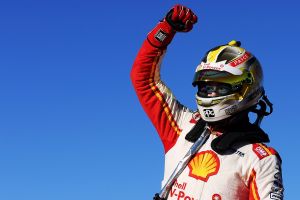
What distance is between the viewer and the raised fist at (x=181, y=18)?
8211 millimetres

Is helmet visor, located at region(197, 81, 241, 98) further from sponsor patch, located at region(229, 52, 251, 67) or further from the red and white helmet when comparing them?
sponsor patch, located at region(229, 52, 251, 67)

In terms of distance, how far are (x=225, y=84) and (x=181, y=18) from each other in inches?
43.8

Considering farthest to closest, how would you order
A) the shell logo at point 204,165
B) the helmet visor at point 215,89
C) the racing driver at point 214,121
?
the helmet visor at point 215,89 → the shell logo at point 204,165 → the racing driver at point 214,121

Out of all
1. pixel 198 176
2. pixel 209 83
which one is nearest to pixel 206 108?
pixel 209 83

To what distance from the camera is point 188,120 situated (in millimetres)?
8297

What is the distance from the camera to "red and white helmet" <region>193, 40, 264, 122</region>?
7.77 meters

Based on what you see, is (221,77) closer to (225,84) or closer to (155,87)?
(225,84)

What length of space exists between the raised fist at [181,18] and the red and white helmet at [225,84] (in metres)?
0.53

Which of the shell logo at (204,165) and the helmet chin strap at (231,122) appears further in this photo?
the helmet chin strap at (231,122)

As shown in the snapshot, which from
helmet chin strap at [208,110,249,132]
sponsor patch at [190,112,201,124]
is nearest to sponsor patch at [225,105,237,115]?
helmet chin strap at [208,110,249,132]

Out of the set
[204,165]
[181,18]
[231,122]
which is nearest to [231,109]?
[231,122]

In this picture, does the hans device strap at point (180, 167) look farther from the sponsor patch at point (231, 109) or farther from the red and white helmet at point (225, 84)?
the sponsor patch at point (231, 109)

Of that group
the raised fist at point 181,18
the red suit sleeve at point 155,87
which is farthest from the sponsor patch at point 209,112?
the raised fist at point 181,18

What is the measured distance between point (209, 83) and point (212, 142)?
75 centimetres
